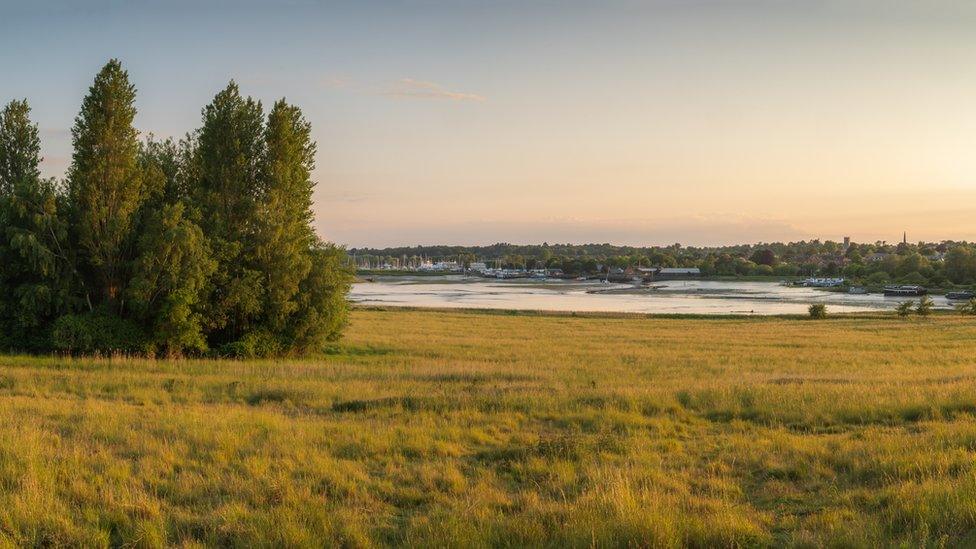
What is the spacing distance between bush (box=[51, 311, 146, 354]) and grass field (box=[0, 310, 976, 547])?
2.67 m

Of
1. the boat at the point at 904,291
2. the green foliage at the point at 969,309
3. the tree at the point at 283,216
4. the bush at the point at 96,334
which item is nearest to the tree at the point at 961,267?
the boat at the point at 904,291

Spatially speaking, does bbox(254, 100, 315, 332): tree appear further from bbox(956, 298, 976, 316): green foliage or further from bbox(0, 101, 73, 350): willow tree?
bbox(956, 298, 976, 316): green foliage

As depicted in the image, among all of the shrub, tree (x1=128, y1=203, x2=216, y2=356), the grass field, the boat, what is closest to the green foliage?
the shrub

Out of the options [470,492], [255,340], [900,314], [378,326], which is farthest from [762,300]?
[470,492]

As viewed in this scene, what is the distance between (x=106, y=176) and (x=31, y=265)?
4.29 meters

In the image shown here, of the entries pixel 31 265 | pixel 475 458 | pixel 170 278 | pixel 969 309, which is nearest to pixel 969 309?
pixel 969 309

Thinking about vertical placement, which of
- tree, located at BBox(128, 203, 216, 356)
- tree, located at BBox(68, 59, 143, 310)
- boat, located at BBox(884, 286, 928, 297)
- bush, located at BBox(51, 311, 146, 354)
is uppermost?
tree, located at BBox(68, 59, 143, 310)

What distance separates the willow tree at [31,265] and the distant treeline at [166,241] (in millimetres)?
52

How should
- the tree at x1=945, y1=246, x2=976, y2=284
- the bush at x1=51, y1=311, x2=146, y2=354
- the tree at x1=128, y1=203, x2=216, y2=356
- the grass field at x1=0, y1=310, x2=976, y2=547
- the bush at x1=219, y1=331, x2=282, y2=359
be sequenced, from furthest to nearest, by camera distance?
the tree at x1=945, y1=246, x2=976, y2=284, the bush at x1=219, y1=331, x2=282, y2=359, the tree at x1=128, y1=203, x2=216, y2=356, the bush at x1=51, y1=311, x2=146, y2=354, the grass field at x1=0, y1=310, x2=976, y2=547

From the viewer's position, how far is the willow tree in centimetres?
2603

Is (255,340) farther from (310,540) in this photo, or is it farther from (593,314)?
(593,314)

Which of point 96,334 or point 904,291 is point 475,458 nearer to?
point 96,334

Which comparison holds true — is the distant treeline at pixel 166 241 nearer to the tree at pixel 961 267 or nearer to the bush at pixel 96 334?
the bush at pixel 96 334

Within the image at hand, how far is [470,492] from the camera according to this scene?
29.7 ft
